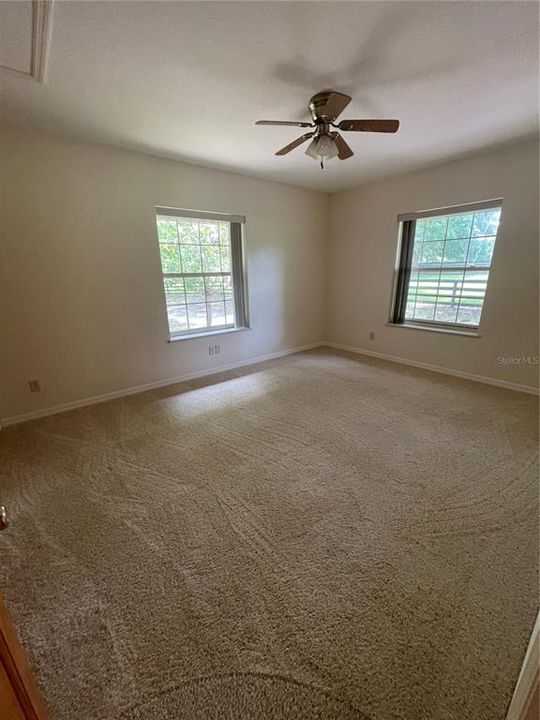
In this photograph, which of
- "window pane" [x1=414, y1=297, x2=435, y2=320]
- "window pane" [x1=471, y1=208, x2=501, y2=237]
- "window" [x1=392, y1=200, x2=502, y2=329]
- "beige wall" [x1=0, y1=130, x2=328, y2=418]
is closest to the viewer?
"beige wall" [x1=0, y1=130, x2=328, y2=418]

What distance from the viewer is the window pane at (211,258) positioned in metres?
3.67

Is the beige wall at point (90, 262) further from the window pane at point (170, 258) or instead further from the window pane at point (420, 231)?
the window pane at point (420, 231)

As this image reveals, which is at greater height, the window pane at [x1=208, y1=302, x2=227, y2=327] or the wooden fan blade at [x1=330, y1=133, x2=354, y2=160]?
the wooden fan blade at [x1=330, y1=133, x2=354, y2=160]

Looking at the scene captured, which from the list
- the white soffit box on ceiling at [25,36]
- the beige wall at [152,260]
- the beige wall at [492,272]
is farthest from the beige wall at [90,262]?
the beige wall at [492,272]

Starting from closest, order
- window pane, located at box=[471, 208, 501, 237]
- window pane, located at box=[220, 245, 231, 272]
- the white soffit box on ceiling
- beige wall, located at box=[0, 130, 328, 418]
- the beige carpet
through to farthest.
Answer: the beige carpet → the white soffit box on ceiling → beige wall, located at box=[0, 130, 328, 418] → window pane, located at box=[471, 208, 501, 237] → window pane, located at box=[220, 245, 231, 272]

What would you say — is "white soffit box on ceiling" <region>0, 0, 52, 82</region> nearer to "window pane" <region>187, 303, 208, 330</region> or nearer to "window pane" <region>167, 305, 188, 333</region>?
"window pane" <region>167, 305, 188, 333</region>

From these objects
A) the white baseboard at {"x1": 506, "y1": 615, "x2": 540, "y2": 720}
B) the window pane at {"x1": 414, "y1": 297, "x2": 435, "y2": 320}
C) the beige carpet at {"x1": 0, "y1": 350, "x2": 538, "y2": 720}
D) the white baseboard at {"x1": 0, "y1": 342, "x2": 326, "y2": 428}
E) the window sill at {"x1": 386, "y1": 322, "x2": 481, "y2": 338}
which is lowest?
the beige carpet at {"x1": 0, "y1": 350, "x2": 538, "y2": 720}

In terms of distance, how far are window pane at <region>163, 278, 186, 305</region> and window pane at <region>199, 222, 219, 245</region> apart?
615 mm

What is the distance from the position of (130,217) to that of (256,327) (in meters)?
2.03

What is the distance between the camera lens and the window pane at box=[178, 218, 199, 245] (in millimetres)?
3432

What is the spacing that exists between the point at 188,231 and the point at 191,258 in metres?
0.31

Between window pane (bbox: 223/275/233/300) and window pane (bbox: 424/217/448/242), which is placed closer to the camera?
window pane (bbox: 424/217/448/242)

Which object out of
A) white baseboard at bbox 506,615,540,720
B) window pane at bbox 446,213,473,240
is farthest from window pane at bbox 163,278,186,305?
white baseboard at bbox 506,615,540,720

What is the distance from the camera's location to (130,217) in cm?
298
